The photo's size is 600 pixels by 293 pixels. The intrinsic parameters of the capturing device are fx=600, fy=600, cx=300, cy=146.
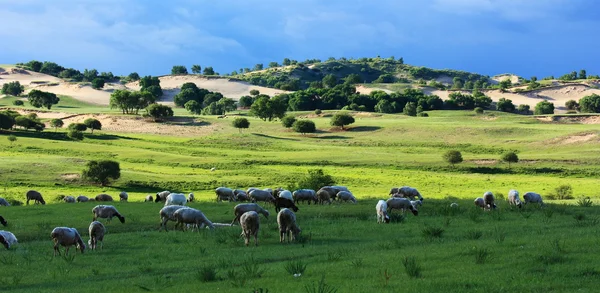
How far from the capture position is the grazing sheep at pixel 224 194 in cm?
4234

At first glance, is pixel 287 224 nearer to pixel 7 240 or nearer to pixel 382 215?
pixel 382 215

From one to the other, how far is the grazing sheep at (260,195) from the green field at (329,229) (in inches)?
121

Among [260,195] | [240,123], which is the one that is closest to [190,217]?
[260,195]

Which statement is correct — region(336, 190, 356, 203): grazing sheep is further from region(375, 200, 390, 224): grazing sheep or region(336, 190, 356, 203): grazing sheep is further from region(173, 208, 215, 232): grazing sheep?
region(173, 208, 215, 232): grazing sheep

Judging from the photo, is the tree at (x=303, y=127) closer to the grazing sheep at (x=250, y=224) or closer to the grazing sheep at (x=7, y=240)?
the grazing sheep at (x=7, y=240)

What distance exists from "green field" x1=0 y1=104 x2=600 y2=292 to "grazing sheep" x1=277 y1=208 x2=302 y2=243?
20.3 inches

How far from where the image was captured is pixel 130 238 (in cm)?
2356

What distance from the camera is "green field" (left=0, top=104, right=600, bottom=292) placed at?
13922 mm

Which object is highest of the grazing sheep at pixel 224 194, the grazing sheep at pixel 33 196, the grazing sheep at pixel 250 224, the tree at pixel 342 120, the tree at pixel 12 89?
the tree at pixel 12 89

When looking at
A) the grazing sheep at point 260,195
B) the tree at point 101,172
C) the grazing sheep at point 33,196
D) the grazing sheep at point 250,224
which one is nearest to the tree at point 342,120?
the tree at point 101,172

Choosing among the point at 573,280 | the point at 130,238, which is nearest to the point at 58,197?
the point at 130,238

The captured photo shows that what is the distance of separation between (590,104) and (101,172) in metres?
155

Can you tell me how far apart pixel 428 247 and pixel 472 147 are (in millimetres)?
75647

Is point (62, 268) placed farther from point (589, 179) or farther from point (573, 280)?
point (589, 179)
